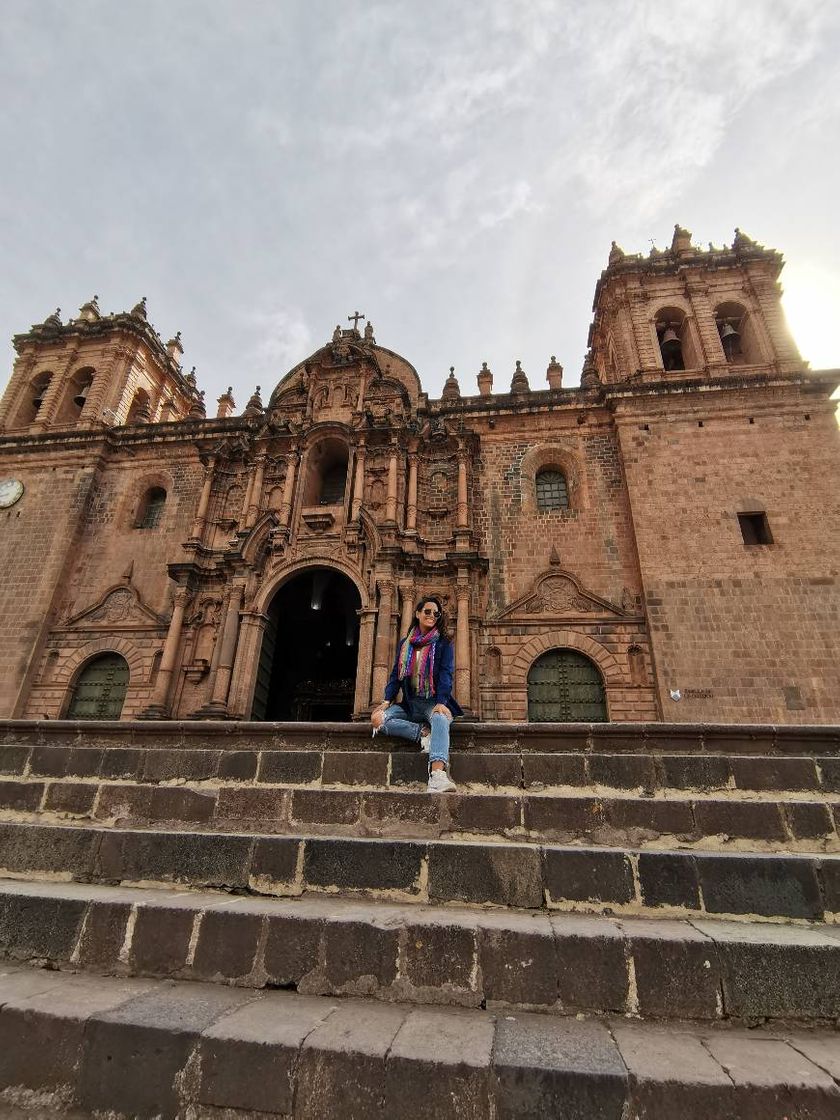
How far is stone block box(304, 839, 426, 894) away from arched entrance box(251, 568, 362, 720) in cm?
1144

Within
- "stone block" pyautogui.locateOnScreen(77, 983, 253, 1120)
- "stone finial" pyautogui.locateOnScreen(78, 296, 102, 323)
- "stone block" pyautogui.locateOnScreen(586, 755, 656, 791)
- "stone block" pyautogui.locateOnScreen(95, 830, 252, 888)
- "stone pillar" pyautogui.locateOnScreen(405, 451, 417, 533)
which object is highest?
"stone finial" pyautogui.locateOnScreen(78, 296, 102, 323)

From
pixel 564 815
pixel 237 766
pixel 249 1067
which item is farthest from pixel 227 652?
pixel 249 1067

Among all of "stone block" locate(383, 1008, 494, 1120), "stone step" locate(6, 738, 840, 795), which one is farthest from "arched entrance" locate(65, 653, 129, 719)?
"stone block" locate(383, 1008, 494, 1120)

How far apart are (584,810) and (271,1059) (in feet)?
9.60

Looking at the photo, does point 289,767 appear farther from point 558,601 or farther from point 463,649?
point 558,601

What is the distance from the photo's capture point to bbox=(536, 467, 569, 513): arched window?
16.0m

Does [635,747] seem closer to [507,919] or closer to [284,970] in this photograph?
[507,919]

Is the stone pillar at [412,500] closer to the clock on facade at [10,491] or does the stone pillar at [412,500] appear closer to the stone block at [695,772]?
the stone block at [695,772]

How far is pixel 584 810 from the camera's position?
4.57m

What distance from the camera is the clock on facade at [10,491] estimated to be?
18.1m

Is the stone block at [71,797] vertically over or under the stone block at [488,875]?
over

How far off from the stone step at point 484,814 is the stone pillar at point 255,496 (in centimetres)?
Answer: 1125

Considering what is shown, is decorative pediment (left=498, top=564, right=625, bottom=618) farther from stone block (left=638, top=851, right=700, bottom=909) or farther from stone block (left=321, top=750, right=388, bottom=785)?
stone block (left=638, top=851, right=700, bottom=909)

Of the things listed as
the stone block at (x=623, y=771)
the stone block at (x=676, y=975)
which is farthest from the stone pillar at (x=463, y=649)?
the stone block at (x=676, y=975)
